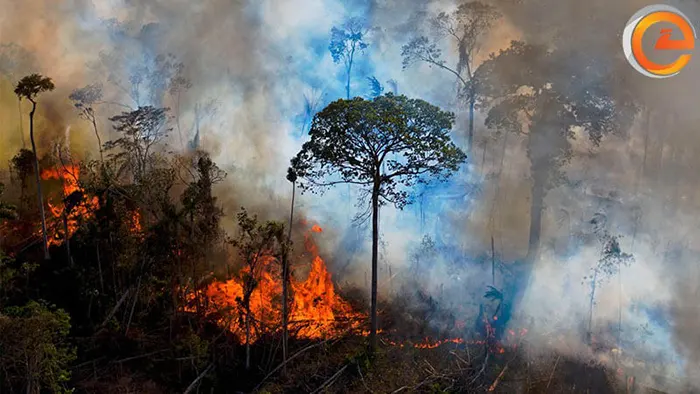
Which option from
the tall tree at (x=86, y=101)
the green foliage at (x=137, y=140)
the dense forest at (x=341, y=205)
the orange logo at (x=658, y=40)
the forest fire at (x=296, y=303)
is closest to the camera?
the dense forest at (x=341, y=205)

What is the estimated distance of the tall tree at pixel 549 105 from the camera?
1113 inches

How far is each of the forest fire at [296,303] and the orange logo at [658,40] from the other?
23196 mm

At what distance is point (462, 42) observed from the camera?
112 feet

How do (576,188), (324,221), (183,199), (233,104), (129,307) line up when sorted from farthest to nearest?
1. (233,104)
2. (324,221)
3. (576,188)
4. (129,307)
5. (183,199)

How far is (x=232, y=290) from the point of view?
2648 cm

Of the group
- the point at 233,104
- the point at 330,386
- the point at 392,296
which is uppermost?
the point at 233,104

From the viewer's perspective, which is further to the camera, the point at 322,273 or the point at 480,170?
the point at 480,170

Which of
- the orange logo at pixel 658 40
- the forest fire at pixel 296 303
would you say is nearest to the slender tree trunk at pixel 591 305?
the forest fire at pixel 296 303

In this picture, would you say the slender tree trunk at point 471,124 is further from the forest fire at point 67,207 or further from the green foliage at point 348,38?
the forest fire at point 67,207

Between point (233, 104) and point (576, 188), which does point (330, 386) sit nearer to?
point (576, 188)

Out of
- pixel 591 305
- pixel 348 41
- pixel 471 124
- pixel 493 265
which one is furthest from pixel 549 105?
pixel 348 41

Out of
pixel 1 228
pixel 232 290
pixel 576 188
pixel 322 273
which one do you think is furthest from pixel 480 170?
pixel 1 228

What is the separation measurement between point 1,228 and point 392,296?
918 inches

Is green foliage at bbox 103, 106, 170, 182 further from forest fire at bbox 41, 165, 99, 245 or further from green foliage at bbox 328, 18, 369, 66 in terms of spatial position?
green foliage at bbox 328, 18, 369, 66
